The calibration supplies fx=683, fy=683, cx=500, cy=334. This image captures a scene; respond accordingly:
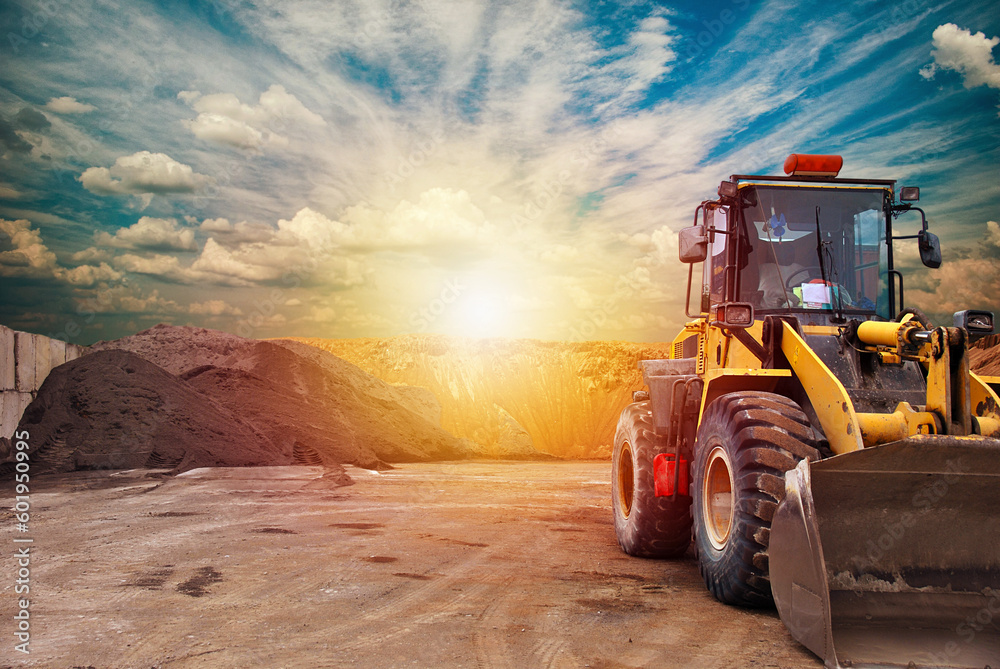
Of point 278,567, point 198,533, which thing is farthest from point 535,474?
point 278,567

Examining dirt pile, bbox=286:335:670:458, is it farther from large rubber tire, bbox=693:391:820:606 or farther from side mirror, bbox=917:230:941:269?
large rubber tire, bbox=693:391:820:606

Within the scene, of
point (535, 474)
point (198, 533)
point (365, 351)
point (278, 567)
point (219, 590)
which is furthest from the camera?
point (365, 351)

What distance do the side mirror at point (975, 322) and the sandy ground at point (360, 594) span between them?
2.28 m

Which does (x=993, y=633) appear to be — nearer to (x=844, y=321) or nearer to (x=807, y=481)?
(x=807, y=481)

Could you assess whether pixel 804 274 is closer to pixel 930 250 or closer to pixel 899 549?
pixel 930 250

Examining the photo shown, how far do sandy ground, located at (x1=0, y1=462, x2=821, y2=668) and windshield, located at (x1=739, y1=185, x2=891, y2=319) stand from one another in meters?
2.70

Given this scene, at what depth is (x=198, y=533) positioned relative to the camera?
27.7 ft

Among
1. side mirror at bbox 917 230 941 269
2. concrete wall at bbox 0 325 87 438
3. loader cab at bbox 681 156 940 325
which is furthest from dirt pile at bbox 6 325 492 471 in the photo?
side mirror at bbox 917 230 941 269

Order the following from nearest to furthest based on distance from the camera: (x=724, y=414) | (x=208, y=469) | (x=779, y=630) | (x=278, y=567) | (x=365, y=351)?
1. (x=779, y=630)
2. (x=724, y=414)
3. (x=278, y=567)
4. (x=208, y=469)
5. (x=365, y=351)

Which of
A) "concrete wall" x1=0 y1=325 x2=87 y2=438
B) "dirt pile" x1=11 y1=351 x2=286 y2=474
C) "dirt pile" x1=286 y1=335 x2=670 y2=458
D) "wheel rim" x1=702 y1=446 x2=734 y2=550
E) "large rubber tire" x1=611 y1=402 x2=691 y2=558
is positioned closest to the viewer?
"wheel rim" x1=702 y1=446 x2=734 y2=550

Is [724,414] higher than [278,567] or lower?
higher

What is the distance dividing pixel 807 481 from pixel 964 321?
166cm

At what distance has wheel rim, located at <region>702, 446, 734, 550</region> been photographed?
5.19 meters

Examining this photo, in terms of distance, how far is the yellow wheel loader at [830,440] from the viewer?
3957 mm
